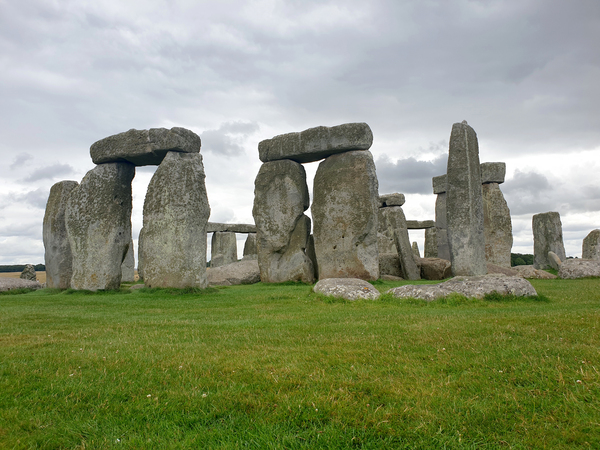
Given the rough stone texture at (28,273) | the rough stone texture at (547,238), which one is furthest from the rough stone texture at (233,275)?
the rough stone texture at (547,238)

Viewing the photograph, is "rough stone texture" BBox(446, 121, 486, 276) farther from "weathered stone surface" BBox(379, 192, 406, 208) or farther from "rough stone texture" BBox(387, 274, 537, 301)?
"weathered stone surface" BBox(379, 192, 406, 208)

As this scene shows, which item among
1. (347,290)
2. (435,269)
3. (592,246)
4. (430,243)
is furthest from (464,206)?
(430,243)

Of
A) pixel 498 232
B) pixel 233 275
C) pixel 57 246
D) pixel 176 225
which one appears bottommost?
pixel 233 275

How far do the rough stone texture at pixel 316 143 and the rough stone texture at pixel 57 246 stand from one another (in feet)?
21.4

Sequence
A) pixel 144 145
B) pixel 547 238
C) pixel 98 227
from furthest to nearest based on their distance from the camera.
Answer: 1. pixel 547 238
2. pixel 98 227
3. pixel 144 145

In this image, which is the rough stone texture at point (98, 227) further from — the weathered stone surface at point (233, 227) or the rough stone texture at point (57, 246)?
the weathered stone surface at point (233, 227)

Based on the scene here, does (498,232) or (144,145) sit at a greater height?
(144,145)

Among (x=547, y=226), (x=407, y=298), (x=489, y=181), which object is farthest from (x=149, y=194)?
(x=547, y=226)

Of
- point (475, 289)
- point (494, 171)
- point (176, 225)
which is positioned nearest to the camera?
point (475, 289)

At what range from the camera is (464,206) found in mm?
13445

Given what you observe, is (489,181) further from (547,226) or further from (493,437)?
(493,437)

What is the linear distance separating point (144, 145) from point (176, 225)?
7.60 ft

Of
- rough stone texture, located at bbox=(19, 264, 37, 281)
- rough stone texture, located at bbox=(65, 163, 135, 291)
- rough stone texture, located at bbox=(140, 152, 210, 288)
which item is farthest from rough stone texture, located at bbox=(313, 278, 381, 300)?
rough stone texture, located at bbox=(19, 264, 37, 281)

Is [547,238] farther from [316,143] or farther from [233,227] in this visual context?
[233,227]
